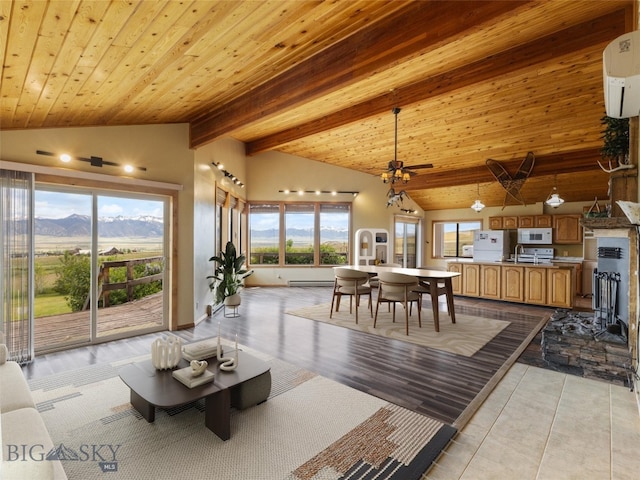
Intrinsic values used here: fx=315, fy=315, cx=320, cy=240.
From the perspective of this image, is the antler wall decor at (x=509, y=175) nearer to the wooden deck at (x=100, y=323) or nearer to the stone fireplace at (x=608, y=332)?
the stone fireplace at (x=608, y=332)

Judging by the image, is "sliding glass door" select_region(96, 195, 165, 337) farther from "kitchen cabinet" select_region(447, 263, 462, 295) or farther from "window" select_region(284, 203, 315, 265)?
"kitchen cabinet" select_region(447, 263, 462, 295)

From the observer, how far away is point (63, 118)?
339 centimetres

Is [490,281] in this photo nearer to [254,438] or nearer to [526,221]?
[526,221]

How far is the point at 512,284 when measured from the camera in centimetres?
641

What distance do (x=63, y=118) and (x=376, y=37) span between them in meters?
3.36

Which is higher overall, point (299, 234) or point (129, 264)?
point (299, 234)

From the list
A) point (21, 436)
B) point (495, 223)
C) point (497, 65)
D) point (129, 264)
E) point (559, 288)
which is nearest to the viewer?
point (21, 436)

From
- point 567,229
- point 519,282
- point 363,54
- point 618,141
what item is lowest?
point 519,282

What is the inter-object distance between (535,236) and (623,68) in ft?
22.0

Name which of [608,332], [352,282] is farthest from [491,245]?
[608,332]

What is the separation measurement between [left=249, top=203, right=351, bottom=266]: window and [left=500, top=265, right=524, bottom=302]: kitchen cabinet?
386 centimetres

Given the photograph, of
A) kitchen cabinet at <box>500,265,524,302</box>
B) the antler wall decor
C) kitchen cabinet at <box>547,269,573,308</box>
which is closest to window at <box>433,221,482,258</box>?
the antler wall decor

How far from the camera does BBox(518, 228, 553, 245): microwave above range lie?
25.1 feet

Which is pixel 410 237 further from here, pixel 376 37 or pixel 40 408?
pixel 40 408
